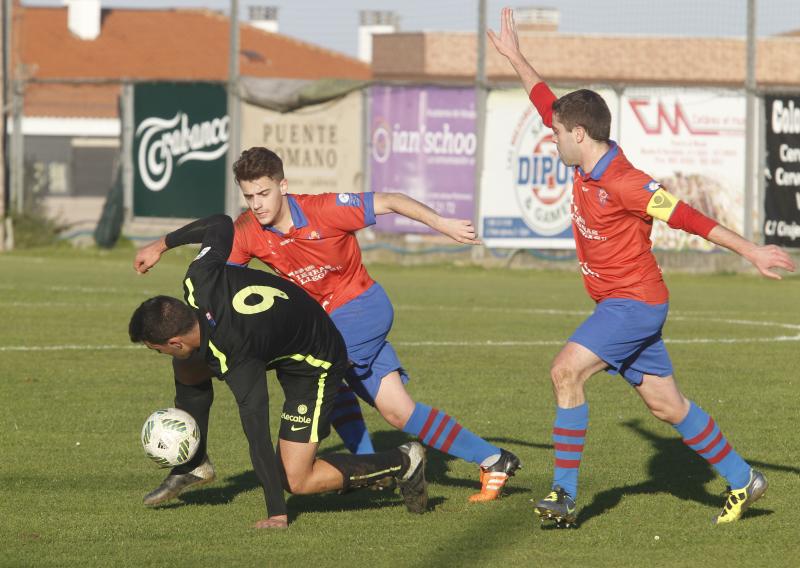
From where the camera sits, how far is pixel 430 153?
2466cm

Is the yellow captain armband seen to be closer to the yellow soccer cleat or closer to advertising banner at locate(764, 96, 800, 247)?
the yellow soccer cleat

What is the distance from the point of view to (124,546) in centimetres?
647

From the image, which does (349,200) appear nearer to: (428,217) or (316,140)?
(428,217)

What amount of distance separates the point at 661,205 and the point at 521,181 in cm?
1766

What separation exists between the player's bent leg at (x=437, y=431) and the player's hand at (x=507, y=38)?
1966 mm

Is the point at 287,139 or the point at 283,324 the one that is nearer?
the point at 283,324

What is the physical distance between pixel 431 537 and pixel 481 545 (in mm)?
263

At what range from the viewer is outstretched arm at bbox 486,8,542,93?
790 cm

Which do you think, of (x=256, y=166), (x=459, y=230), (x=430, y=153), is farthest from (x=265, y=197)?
(x=430, y=153)

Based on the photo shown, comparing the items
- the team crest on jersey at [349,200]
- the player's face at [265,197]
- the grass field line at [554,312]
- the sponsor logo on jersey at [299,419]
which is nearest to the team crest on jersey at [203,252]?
the player's face at [265,197]

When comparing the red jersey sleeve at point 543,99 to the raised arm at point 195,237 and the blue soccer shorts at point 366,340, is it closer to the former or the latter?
the blue soccer shorts at point 366,340

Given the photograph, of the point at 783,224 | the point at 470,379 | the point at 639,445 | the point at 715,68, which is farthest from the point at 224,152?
the point at 715,68

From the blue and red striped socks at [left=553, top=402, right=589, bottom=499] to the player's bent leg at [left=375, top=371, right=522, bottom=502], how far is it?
0.67 metres

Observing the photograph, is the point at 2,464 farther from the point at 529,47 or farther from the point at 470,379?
A: the point at 529,47
